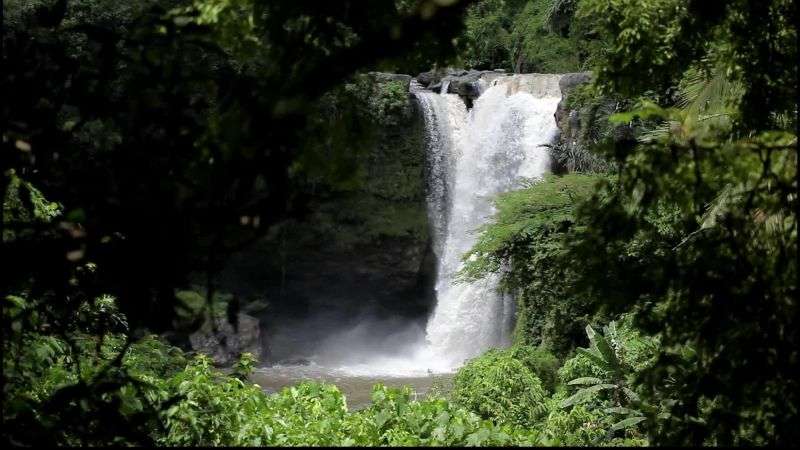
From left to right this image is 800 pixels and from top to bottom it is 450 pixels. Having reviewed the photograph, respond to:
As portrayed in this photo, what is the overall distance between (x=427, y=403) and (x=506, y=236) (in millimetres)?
6822

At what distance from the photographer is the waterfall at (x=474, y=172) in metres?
17.8

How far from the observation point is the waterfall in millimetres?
17766

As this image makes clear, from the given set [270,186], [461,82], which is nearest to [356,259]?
[461,82]

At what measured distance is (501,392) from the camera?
35.2 feet

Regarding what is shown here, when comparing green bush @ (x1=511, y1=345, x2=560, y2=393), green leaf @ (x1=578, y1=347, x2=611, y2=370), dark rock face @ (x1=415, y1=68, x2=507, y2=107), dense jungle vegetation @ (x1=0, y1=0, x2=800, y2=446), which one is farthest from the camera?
dark rock face @ (x1=415, y1=68, x2=507, y2=107)

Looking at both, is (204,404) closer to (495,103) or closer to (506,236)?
(506,236)

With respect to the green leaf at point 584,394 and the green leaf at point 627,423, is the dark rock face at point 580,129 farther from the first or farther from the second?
the green leaf at point 627,423

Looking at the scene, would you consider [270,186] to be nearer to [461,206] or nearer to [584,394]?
[584,394]

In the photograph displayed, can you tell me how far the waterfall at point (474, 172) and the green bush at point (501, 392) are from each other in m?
5.61

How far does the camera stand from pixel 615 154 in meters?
2.51

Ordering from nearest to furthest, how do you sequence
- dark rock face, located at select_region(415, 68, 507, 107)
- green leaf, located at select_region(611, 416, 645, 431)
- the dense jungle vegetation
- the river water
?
the dense jungle vegetation, green leaf, located at select_region(611, 416, 645, 431), the river water, dark rock face, located at select_region(415, 68, 507, 107)

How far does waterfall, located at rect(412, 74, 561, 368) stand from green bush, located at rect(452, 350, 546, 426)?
18.4 feet

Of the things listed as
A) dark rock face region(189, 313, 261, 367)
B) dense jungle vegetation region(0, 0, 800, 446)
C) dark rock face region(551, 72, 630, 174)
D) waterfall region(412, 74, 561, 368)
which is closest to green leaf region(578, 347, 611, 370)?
dark rock face region(551, 72, 630, 174)

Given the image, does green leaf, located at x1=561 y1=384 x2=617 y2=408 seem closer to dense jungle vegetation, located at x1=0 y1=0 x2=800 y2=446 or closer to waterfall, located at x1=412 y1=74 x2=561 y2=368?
dense jungle vegetation, located at x1=0 y1=0 x2=800 y2=446
